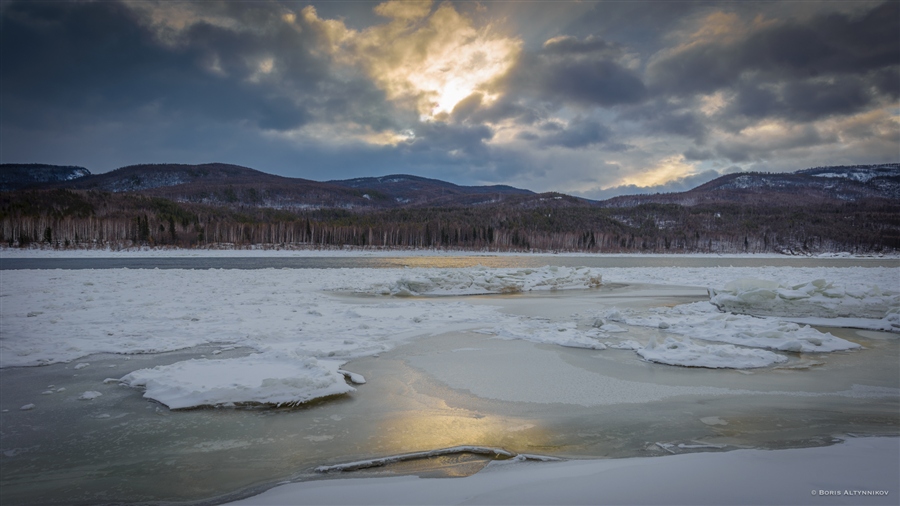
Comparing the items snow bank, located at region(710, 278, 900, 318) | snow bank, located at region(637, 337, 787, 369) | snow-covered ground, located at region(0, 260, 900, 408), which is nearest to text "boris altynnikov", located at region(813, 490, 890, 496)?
snow bank, located at region(637, 337, 787, 369)

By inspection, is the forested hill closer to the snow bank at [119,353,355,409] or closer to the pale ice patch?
the snow bank at [119,353,355,409]

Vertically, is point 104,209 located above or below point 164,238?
above

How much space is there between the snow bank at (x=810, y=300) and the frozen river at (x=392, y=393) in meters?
0.12

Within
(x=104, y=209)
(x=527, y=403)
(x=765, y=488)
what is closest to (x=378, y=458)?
(x=527, y=403)

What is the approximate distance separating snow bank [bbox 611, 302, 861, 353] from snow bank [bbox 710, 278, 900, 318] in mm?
2334

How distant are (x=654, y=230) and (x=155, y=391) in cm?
13771

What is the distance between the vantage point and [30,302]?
1166 cm

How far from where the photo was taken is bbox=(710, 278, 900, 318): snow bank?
10.8 meters

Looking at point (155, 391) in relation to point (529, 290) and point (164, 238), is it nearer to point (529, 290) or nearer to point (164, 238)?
point (529, 290)

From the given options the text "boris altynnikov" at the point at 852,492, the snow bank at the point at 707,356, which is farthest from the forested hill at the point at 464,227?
the text "boris altynnikov" at the point at 852,492

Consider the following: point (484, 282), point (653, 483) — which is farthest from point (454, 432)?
point (484, 282)

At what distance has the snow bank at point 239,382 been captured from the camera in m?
4.86

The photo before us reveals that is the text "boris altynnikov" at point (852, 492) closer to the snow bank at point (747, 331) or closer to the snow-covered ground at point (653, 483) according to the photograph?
the snow-covered ground at point (653, 483)

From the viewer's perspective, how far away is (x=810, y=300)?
37.1 feet
